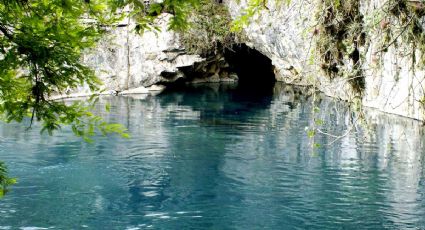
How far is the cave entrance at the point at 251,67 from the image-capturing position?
43.2m

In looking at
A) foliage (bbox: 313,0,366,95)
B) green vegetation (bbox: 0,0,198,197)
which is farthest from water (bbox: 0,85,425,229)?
green vegetation (bbox: 0,0,198,197)

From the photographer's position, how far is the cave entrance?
4325cm

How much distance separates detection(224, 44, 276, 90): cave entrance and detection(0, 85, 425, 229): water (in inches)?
706

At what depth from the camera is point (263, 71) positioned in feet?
159

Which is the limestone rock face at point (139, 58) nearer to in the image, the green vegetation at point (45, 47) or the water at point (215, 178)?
the water at point (215, 178)

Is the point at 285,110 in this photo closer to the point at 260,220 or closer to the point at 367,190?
the point at 367,190

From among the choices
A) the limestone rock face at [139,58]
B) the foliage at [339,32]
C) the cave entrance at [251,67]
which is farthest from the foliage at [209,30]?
the foliage at [339,32]

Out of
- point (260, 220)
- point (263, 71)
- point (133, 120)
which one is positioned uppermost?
point (263, 71)

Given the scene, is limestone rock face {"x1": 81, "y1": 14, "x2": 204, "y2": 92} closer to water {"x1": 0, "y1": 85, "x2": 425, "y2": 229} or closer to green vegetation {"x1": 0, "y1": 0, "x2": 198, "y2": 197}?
water {"x1": 0, "y1": 85, "x2": 425, "y2": 229}

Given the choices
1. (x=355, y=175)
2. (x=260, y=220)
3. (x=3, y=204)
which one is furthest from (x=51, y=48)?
(x=355, y=175)

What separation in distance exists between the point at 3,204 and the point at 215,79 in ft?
104

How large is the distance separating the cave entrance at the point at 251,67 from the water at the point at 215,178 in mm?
17925

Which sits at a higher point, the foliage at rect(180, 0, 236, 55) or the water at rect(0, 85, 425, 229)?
the foliage at rect(180, 0, 236, 55)

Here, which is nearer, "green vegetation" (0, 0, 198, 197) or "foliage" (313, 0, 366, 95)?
"green vegetation" (0, 0, 198, 197)
